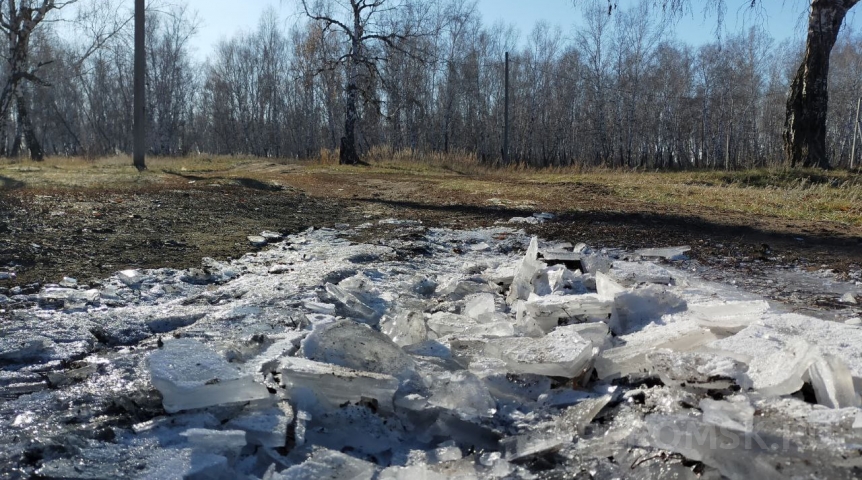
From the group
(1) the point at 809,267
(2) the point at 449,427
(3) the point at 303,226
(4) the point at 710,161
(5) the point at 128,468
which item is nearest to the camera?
(5) the point at 128,468

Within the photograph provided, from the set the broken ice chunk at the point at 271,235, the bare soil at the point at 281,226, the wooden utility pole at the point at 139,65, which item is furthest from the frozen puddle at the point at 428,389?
the wooden utility pole at the point at 139,65

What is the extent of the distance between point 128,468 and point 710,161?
40911 millimetres

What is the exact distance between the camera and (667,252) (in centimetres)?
330

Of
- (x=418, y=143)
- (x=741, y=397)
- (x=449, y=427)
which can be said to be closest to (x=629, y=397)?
(x=741, y=397)

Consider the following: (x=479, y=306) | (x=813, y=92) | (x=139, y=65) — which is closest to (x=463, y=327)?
(x=479, y=306)

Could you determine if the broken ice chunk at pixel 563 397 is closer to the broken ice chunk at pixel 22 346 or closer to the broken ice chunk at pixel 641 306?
the broken ice chunk at pixel 641 306

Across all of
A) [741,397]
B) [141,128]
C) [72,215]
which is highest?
[141,128]

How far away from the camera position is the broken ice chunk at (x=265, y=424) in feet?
4.13

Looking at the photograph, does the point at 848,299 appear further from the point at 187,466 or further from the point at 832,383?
the point at 187,466

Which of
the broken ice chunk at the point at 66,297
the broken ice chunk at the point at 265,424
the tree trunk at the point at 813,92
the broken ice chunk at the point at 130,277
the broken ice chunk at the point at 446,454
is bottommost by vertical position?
the broken ice chunk at the point at 446,454

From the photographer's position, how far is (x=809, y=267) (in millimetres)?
2949

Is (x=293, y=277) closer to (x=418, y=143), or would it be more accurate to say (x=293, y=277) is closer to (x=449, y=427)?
(x=449, y=427)

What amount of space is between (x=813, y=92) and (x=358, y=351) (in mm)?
11419

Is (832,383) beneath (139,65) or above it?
beneath
